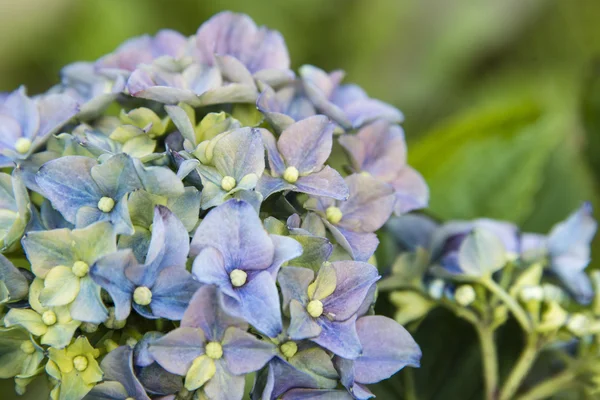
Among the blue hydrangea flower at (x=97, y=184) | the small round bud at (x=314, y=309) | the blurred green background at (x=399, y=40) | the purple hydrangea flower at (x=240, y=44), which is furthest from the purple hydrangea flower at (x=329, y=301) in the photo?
the blurred green background at (x=399, y=40)

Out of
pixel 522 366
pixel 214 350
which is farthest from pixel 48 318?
pixel 522 366

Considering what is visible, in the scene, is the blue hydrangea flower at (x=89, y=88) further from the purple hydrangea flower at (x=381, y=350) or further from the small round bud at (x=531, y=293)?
the small round bud at (x=531, y=293)

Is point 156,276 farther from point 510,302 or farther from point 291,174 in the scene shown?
point 510,302

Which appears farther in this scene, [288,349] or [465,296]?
[465,296]

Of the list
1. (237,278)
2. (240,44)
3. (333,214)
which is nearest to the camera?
(237,278)

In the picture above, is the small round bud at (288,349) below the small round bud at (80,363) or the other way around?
the other way around

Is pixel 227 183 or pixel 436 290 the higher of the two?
pixel 227 183

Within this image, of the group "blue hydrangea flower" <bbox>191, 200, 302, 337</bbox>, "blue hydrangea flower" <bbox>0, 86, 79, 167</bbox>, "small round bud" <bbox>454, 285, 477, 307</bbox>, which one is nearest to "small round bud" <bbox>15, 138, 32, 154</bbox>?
"blue hydrangea flower" <bbox>0, 86, 79, 167</bbox>
